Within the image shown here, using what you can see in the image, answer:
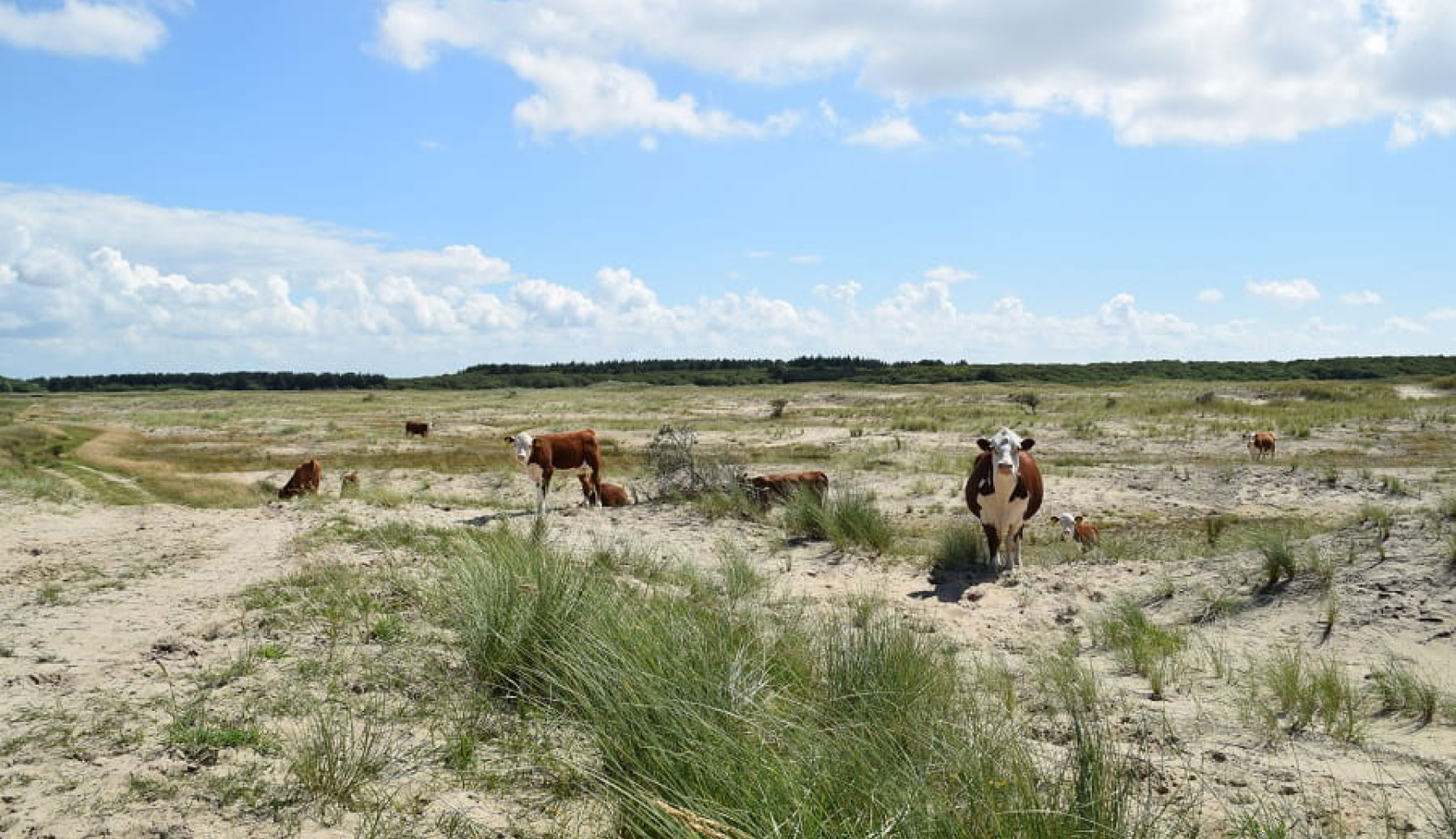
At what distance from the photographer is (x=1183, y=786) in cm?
469

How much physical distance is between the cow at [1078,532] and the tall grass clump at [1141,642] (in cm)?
439

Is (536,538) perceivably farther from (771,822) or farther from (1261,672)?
(1261,672)

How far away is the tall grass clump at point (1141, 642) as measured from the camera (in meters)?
7.14

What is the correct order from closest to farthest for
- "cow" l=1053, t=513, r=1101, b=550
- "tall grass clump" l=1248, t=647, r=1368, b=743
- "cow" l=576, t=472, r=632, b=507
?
"tall grass clump" l=1248, t=647, r=1368, b=743 → "cow" l=1053, t=513, r=1101, b=550 → "cow" l=576, t=472, r=632, b=507

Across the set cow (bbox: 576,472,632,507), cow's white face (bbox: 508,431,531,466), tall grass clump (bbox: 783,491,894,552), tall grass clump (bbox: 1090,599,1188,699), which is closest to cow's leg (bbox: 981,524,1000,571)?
tall grass clump (bbox: 783,491,894,552)

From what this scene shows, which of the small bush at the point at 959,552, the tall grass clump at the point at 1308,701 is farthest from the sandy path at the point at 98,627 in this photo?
the small bush at the point at 959,552

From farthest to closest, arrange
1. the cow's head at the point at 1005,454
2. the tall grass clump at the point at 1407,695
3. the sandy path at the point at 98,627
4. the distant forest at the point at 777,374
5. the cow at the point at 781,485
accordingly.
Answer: the distant forest at the point at 777,374 → the cow at the point at 781,485 → the cow's head at the point at 1005,454 → the tall grass clump at the point at 1407,695 → the sandy path at the point at 98,627

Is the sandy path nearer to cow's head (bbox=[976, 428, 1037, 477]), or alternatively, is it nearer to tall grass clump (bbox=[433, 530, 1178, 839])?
tall grass clump (bbox=[433, 530, 1178, 839])

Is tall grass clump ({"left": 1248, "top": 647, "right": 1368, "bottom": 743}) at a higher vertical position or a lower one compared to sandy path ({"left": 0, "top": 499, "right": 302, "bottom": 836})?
lower

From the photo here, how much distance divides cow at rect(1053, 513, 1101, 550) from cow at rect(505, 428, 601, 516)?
870 cm

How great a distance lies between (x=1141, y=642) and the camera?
774 centimetres

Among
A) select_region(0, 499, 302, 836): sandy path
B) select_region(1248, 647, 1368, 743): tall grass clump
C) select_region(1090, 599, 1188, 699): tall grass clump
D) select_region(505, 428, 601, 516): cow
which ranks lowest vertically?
select_region(1090, 599, 1188, 699): tall grass clump

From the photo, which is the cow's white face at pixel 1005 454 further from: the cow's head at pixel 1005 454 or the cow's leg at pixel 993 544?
the cow's leg at pixel 993 544

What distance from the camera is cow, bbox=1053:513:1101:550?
13692mm
